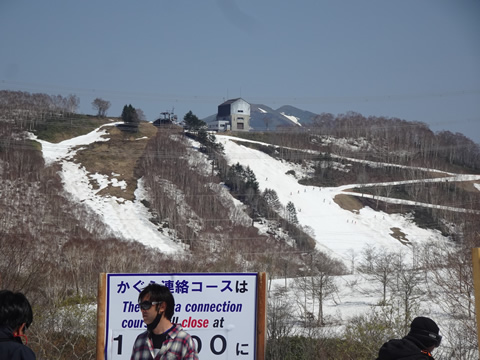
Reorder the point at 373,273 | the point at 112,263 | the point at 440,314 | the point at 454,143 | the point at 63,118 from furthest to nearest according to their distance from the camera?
the point at 454,143, the point at 63,118, the point at 373,273, the point at 112,263, the point at 440,314

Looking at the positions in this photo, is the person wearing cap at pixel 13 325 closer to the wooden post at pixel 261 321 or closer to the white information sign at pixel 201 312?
the white information sign at pixel 201 312

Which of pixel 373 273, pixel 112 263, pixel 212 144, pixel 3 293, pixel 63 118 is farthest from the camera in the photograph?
pixel 63 118

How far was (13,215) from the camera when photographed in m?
66.8

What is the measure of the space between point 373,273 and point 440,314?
1823cm

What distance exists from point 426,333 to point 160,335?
1.96m

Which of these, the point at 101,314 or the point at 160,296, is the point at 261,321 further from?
the point at 160,296

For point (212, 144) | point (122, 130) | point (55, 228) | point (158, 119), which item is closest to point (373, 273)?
point (55, 228)

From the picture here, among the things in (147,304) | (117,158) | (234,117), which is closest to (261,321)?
(147,304)

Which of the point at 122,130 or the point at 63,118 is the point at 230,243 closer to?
the point at 122,130

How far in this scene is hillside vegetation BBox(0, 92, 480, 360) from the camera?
143ft

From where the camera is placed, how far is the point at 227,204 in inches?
3514

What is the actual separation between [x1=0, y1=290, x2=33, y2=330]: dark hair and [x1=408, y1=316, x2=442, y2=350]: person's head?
2845 mm

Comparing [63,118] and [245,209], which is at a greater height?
[63,118]

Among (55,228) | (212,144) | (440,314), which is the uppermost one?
(212,144)
